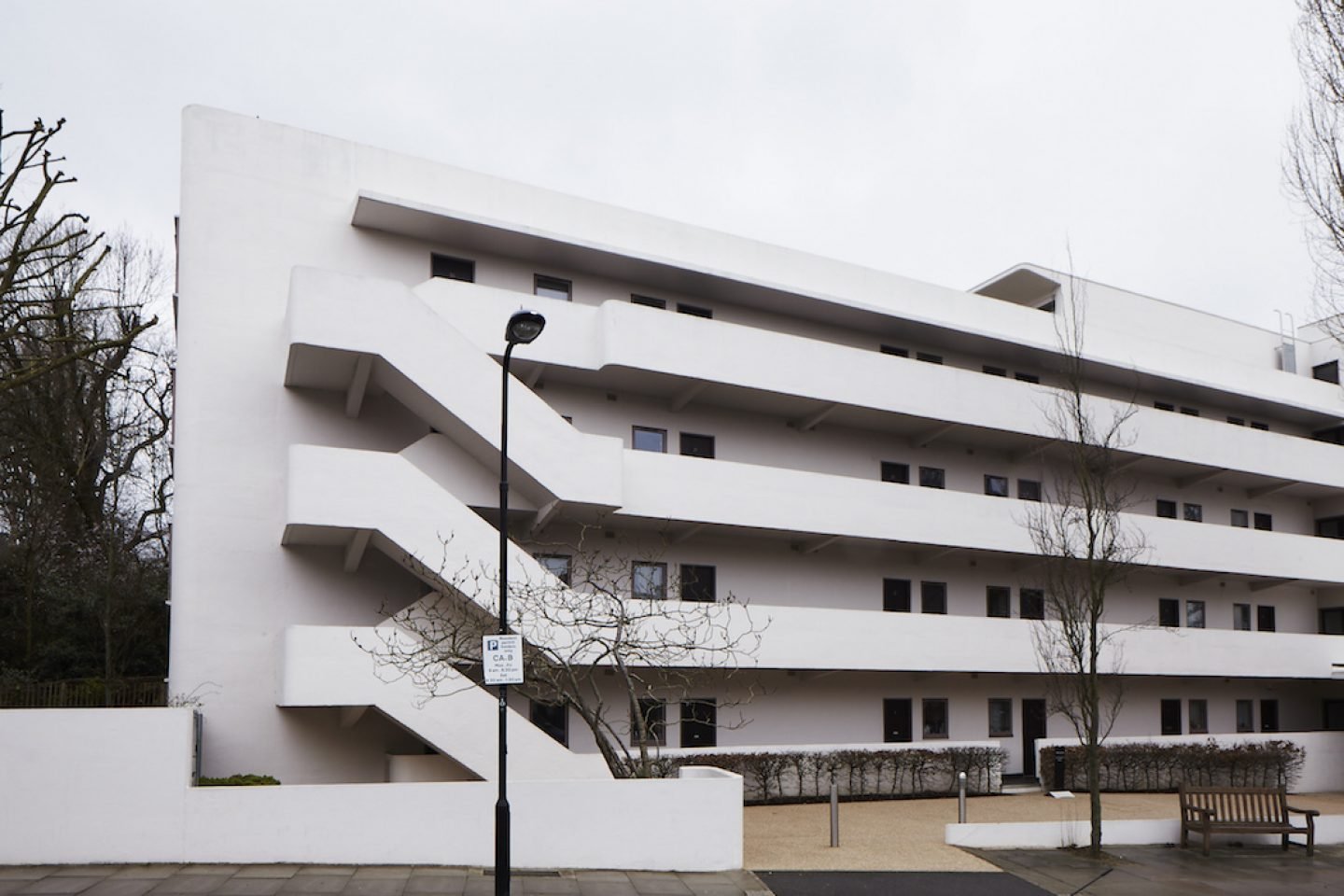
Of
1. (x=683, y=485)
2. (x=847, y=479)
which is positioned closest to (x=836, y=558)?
(x=847, y=479)

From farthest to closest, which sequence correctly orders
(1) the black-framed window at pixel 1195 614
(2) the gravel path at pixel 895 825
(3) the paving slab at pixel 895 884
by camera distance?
(1) the black-framed window at pixel 1195 614
(2) the gravel path at pixel 895 825
(3) the paving slab at pixel 895 884

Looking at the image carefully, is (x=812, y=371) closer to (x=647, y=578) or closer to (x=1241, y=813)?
(x=647, y=578)

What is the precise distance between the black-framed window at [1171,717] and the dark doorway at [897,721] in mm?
9467

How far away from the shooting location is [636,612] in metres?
22.1

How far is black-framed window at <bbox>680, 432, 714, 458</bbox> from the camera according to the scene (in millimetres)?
26578

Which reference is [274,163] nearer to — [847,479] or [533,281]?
[533,281]

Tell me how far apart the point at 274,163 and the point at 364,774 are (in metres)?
12.1

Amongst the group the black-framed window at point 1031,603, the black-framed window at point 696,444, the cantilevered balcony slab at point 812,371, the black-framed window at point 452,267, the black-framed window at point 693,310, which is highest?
the black-framed window at point 452,267

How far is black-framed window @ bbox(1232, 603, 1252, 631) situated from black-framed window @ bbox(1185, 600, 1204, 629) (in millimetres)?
1679

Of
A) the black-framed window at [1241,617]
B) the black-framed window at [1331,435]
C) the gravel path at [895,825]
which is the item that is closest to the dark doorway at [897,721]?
the gravel path at [895,825]

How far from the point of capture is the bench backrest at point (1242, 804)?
67.2 feet

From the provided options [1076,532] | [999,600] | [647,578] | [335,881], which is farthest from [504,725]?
[999,600]

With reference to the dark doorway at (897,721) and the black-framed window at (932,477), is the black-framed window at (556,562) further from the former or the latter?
the black-framed window at (932,477)

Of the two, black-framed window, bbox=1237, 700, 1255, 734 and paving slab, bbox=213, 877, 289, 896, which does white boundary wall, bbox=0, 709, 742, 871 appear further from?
black-framed window, bbox=1237, 700, 1255, 734
